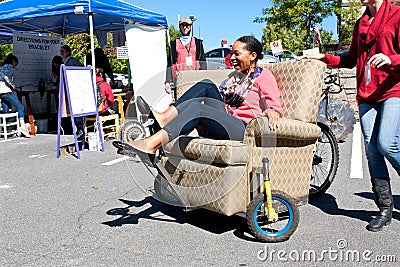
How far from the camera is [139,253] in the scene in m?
3.53

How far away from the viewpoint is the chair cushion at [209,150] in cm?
356

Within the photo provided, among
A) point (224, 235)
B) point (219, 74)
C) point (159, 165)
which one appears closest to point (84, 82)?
point (219, 74)

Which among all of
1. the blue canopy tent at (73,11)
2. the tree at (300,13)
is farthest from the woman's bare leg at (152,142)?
the tree at (300,13)

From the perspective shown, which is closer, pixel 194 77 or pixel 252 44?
pixel 252 44

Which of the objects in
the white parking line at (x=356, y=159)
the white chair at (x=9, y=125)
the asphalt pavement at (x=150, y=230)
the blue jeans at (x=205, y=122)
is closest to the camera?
the asphalt pavement at (x=150, y=230)

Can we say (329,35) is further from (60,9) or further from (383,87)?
(383,87)

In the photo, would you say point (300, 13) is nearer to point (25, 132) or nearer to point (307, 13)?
point (307, 13)

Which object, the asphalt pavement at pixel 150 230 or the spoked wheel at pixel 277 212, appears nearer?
the asphalt pavement at pixel 150 230

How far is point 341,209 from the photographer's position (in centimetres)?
449

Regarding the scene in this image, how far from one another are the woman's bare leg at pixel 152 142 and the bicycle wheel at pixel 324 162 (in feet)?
5.69

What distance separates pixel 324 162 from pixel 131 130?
6.52 feet

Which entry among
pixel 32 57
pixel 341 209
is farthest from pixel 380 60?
pixel 32 57

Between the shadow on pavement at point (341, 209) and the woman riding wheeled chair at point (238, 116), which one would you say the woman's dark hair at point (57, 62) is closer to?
the woman riding wheeled chair at point (238, 116)

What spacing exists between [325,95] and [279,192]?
240cm
